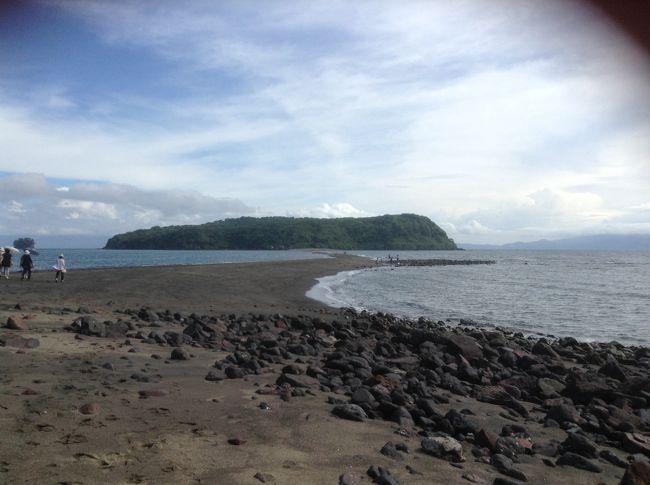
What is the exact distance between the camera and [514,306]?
3178 cm

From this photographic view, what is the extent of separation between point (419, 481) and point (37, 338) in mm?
9764

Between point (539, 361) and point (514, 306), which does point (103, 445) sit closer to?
point (539, 361)

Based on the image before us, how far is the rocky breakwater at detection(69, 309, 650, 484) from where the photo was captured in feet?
22.3

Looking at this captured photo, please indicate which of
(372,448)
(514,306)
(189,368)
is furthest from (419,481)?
(514,306)

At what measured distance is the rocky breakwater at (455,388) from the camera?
6.80 m

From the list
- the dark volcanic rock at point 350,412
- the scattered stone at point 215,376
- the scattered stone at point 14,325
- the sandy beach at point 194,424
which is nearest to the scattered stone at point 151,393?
the sandy beach at point 194,424

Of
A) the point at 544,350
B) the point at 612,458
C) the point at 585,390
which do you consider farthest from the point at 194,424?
the point at 544,350

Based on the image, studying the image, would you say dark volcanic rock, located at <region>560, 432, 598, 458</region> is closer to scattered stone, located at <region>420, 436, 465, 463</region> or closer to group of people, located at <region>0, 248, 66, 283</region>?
scattered stone, located at <region>420, 436, 465, 463</region>

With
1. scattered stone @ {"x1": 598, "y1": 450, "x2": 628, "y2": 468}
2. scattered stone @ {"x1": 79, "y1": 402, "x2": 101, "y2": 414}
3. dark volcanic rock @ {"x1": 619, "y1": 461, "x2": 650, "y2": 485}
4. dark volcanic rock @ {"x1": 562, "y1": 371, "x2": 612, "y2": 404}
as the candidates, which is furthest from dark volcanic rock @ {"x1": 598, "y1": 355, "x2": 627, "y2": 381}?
scattered stone @ {"x1": 79, "y1": 402, "x2": 101, "y2": 414}

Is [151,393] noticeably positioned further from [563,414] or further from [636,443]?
[636,443]

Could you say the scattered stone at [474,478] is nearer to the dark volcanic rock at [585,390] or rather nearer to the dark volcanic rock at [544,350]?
the dark volcanic rock at [585,390]

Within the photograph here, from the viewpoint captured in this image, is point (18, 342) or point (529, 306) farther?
point (529, 306)

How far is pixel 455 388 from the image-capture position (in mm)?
10344

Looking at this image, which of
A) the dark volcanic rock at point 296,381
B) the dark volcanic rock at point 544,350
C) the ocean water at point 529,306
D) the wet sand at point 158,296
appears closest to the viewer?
the dark volcanic rock at point 296,381
